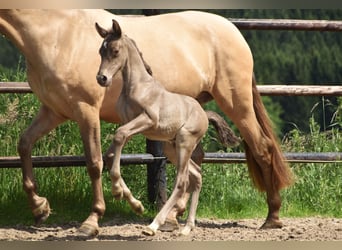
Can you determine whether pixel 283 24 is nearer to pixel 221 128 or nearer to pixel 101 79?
pixel 221 128

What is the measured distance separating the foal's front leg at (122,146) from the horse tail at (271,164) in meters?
1.56

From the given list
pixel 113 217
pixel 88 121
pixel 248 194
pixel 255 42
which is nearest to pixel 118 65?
pixel 88 121

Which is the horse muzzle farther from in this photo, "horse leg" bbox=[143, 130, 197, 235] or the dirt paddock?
the dirt paddock

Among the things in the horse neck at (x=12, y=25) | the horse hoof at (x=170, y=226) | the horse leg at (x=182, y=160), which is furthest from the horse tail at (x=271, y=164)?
the horse neck at (x=12, y=25)

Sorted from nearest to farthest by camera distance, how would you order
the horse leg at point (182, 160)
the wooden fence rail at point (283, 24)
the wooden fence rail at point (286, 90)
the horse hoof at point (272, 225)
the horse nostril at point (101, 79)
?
the horse nostril at point (101, 79) < the horse leg at point (182, 160) < the horse hoof at point (272, 225) < the wooden fence rail at point (286, 90) < the wooden fence rail at point (283, 24)

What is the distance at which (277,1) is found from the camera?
15.2ft

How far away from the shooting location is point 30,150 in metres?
6.40

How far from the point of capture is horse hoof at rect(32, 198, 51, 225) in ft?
20.9

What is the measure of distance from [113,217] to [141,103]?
6.08 feet

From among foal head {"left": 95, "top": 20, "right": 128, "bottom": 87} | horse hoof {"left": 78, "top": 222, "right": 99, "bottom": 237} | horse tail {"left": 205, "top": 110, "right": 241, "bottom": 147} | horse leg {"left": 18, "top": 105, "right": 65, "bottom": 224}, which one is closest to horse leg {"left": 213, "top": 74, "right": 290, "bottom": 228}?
horse tail {"left": 205, "top": 110, "right": 241, "bottom": 147}

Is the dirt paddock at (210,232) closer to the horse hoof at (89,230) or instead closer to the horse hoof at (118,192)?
the horse hoof at (89,230)

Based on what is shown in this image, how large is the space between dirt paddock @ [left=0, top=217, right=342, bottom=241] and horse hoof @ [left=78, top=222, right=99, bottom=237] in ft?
0.13

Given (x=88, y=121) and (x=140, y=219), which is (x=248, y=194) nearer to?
(x=140, y=219)

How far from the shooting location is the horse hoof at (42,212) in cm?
636
